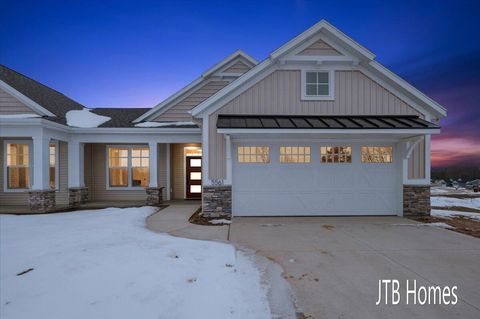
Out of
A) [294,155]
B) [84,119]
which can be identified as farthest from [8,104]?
[294,155]

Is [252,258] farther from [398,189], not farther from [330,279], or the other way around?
[398,189]

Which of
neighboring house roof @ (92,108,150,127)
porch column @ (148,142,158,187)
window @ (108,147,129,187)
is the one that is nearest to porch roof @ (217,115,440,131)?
porch column @ (148,142,158,187)

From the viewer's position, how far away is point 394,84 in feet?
29.8

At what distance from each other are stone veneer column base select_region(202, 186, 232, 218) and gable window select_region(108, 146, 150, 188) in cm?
521

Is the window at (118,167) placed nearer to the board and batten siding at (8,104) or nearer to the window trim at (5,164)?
the window trim at (5,164)

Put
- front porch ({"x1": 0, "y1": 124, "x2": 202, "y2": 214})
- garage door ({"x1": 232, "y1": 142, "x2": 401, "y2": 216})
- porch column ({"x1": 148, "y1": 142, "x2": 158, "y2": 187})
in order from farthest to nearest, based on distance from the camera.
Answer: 1. porch column ({"x1": 148, "y1": 142, "x2": 158, "y2": 187})
2. front porch ({"x1": 0, "y1": 124, "x2": 202, "y2": 214})
3. garage door ({"x1": 232, "y1": 142, "x2": 401, "y2": 216})

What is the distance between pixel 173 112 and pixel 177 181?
3546 millimetres

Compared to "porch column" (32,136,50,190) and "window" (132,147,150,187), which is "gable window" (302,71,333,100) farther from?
"porch column" (32,136,50,190)

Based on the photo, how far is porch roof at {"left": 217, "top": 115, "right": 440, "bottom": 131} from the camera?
7910 millimetres

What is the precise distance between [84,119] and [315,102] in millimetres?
10879

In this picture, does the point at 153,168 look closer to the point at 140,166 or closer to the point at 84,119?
the point at 140,166

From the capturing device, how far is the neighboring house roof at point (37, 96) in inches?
424

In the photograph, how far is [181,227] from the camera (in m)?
7.48

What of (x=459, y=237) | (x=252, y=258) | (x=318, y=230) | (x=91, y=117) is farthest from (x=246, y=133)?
(x=91, y=117)
